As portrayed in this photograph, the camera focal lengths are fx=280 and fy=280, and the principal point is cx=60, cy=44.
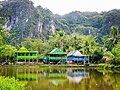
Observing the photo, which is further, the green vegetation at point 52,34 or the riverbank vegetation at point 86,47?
the green vegetation at point 52,34

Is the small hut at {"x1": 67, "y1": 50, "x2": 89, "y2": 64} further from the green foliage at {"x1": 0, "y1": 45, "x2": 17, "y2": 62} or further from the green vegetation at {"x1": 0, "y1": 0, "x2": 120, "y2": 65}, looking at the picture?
the green foliage at {"x1": 0, "y1": 45, "x2": 17, "y2": 62}

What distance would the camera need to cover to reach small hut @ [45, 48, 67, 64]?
5628cm

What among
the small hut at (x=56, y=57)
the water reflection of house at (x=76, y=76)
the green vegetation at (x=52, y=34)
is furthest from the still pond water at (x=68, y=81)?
the small hut at (x=56, y=57)

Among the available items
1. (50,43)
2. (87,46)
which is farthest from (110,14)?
(87,46)

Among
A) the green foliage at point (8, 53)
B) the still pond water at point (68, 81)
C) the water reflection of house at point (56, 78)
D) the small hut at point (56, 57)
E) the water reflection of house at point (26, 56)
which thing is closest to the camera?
the still pond water at point (68, 81)

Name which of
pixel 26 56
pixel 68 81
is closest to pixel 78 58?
pixel 26 56

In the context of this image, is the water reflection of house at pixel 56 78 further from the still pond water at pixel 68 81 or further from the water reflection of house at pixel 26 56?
the water reflection of house at pixel 26 56

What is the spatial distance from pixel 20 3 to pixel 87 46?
5249 centimetres

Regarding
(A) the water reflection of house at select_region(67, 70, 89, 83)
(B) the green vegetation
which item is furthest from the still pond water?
(B) the green vegetation

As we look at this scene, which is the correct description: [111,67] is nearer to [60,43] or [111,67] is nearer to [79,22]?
[60,43]

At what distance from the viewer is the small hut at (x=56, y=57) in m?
56.3

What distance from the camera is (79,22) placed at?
486 ft

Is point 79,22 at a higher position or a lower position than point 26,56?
higher

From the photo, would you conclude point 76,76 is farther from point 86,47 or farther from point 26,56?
point 26,56
